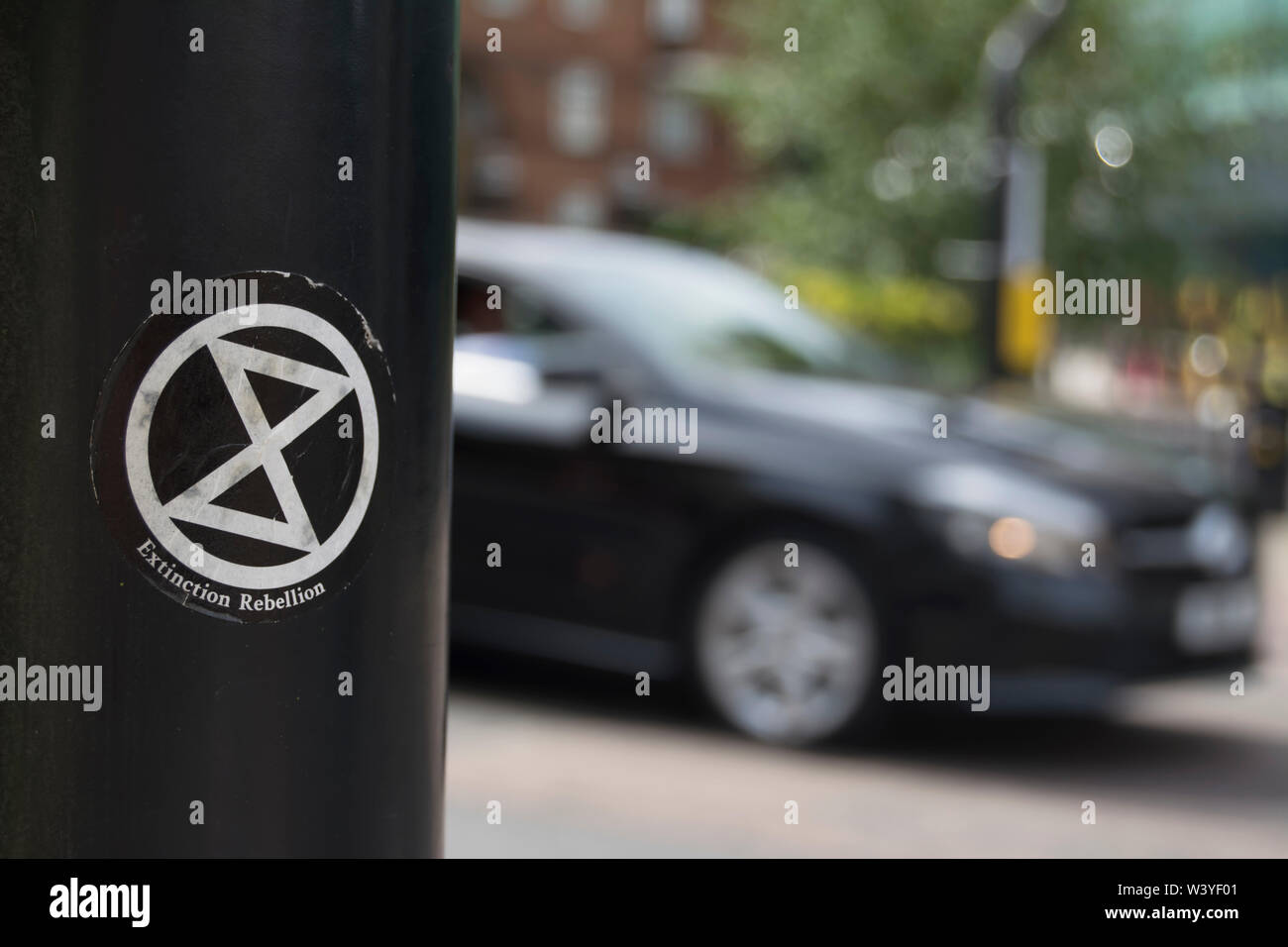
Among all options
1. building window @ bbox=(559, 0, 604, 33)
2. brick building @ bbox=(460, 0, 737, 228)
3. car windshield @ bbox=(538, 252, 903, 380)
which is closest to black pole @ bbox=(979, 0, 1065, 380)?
car windshield @ bbox=(538, 252, 903, 380)

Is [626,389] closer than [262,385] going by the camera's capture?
No

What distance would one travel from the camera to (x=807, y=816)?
488cm

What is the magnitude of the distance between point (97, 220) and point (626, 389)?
15.9ft

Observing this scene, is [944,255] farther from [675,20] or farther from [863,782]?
[675,20]

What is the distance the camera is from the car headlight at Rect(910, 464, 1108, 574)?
547 centimetres

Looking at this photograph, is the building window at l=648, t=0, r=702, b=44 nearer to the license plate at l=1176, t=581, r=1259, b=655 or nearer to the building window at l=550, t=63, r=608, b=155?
the building window at l=550, t=63, r=608, b=155

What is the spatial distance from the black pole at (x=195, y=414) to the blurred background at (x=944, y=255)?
328cm

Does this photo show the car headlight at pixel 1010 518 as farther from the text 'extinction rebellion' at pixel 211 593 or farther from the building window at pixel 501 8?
the building window at pixel 501 8

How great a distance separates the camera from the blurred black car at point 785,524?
549cm

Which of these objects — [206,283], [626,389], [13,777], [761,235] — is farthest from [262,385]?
[761,235]

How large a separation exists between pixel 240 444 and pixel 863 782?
430 centimetres

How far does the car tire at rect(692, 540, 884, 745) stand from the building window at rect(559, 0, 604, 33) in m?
44.4

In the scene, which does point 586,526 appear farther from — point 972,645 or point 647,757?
point 972,645
